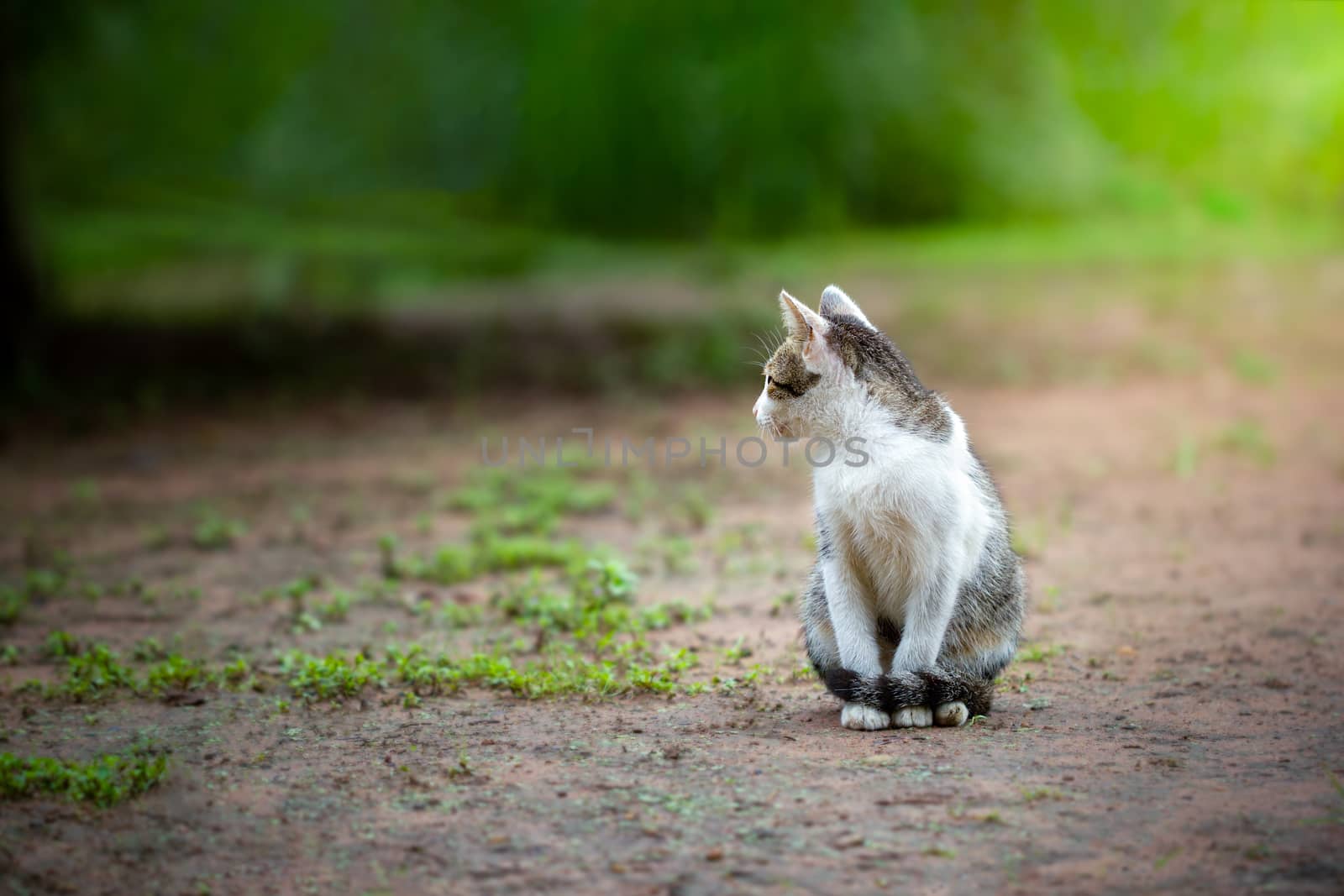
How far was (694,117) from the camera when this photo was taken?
17547 millimetres

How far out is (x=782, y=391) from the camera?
4.54m

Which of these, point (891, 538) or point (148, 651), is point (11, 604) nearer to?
point (148, 651)

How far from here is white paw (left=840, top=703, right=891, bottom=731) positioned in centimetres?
435

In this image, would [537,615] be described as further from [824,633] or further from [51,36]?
[51,36]

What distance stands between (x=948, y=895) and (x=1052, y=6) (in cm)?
1708

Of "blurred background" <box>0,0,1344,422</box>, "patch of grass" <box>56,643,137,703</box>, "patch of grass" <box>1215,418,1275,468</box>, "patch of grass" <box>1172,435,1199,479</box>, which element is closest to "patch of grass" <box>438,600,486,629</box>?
"patch of grass" <box>56,643,137,703</box>

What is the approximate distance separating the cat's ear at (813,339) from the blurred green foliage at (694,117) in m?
13.1

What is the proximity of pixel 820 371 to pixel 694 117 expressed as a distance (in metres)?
13.7

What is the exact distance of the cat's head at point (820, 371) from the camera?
14.6 feet

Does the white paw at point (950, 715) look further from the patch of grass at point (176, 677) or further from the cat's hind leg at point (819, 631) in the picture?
the patch of grass at point (176, 677)

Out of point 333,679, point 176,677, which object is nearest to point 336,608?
point 176,677

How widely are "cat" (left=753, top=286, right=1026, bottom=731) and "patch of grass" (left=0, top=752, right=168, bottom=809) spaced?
217 cm

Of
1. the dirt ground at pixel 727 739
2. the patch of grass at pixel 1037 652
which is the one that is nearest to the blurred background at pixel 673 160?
the dirt ground at pixel 727 739

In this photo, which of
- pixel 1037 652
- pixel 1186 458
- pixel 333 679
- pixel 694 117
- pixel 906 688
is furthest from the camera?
pixel 694 117
